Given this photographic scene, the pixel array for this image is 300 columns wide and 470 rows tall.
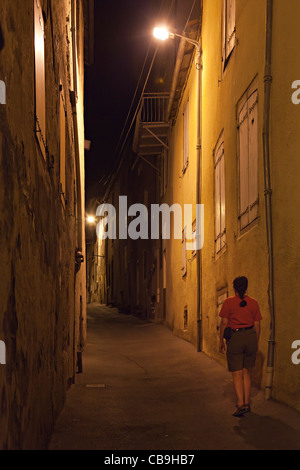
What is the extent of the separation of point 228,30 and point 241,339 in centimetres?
626

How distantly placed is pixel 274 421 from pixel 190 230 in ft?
28.9

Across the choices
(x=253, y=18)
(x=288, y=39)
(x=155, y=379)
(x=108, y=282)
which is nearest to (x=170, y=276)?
(x=155, y=379)

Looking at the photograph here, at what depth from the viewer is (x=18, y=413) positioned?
172 inches

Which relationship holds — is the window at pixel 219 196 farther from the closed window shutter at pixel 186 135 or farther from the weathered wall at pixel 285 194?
the closed window shutter at pixel 186 135

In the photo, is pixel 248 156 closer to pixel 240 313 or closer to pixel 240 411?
pixel 240 313

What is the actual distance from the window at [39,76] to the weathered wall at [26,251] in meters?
0.20

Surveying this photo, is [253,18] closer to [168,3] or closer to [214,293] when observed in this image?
[214,293]

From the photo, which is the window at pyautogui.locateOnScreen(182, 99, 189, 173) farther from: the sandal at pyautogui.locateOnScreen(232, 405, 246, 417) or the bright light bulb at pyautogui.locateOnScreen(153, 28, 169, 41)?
the sandal at pyautogui.locateOnScreen(232, 405, 246, 417)

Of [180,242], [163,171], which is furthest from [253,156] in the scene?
[163,171]

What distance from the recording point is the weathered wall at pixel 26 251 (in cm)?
411

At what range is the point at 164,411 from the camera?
8.28 meters

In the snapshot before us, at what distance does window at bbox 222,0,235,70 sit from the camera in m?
11.2

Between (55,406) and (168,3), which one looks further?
(168,3)

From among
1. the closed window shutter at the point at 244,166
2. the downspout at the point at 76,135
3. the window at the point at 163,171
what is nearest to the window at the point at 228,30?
the closed window shutter at the point at 244,166
